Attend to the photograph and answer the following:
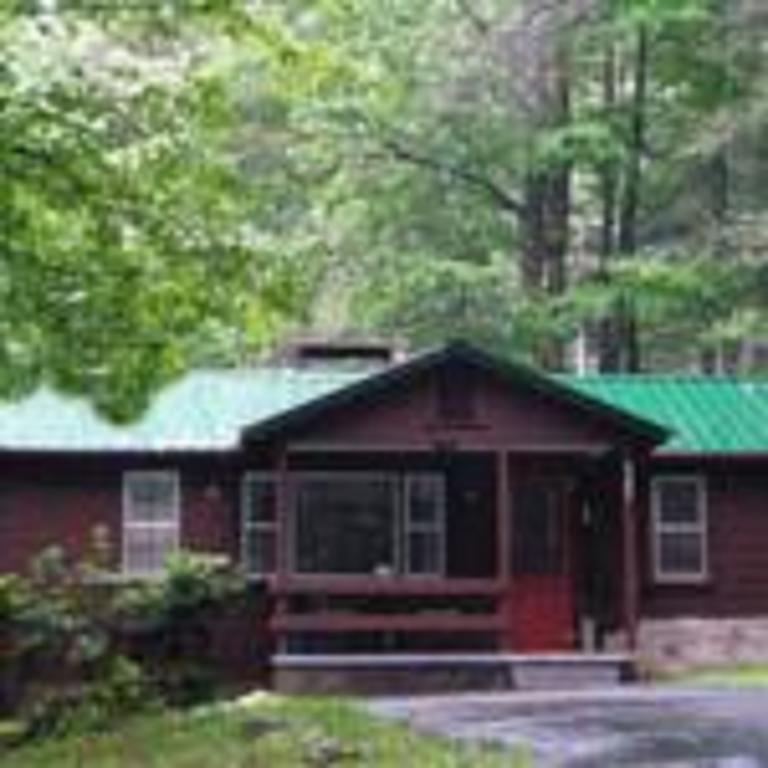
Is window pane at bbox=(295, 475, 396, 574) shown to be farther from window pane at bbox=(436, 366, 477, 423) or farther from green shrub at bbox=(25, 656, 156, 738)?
green shrub at bbox=(25, 656, 156, 738)

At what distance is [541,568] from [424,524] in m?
1.78

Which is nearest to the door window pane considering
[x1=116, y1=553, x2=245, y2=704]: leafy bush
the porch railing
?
the porch railing

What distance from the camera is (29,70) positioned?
1734cm

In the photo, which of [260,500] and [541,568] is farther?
[541,568]

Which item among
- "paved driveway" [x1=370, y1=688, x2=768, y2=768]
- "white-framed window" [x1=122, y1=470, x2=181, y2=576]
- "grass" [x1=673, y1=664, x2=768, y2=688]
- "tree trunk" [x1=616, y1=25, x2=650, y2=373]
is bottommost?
"grass" [x1=673, y1=664, x2=768, y2=688]

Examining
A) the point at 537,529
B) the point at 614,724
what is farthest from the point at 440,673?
the point at 614,724

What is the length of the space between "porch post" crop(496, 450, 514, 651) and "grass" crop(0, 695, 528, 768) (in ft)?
17.4

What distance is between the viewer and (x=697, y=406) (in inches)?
1292

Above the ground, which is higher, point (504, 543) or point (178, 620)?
point (504, 543)

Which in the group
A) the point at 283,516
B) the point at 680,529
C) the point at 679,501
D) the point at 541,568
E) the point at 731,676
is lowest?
the point at 731,676

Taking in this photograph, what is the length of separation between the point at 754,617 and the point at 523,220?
17.2 m

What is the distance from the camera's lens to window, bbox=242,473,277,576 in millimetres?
30375

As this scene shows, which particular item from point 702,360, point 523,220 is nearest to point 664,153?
point 523,220

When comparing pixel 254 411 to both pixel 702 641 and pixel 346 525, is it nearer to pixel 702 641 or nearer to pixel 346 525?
pixel 346 525
